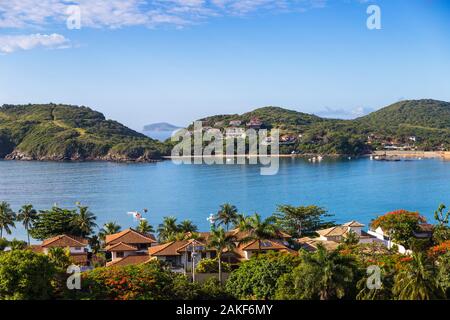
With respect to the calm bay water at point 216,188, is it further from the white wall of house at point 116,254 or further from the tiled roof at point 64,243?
the white wall of house at point 116,254

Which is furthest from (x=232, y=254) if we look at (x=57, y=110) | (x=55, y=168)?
(x=57, y=110)

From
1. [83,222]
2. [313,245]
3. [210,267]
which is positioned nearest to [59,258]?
[210,267]

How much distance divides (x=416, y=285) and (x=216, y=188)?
6378 centimetres

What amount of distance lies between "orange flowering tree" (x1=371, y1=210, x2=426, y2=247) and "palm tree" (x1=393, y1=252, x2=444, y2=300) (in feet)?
52.5

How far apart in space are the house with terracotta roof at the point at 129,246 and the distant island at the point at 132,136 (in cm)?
9310

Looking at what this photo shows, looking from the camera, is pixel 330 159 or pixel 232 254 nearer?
pixel 232 254

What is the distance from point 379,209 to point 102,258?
130 ft

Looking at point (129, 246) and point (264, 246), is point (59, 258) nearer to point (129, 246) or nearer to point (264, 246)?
point (129, 246)

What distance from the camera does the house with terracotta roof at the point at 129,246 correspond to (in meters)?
27.5

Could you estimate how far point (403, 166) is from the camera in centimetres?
11081

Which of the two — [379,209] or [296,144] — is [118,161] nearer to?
[296,144]
